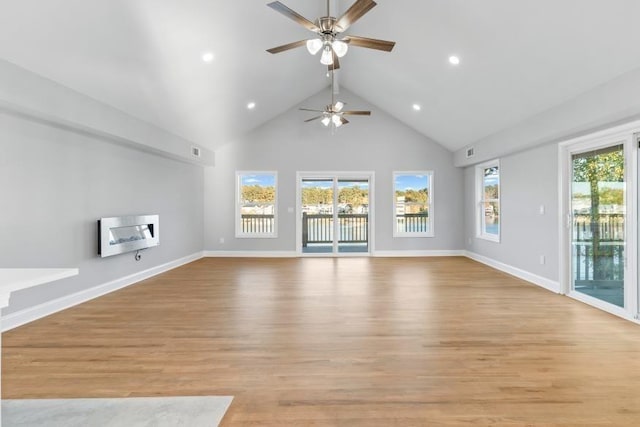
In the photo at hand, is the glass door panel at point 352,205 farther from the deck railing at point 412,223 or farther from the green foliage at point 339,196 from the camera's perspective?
the deck railing at point 412,223

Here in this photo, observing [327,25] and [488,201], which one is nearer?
[327,25]

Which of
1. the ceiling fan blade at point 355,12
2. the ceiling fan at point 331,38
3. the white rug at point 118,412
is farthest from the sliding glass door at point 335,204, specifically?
the white rug at point 118,412

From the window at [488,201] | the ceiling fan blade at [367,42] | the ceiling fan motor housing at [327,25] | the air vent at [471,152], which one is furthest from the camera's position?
the air vent at [471,152]

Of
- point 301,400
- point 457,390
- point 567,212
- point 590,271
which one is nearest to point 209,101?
point 301,400

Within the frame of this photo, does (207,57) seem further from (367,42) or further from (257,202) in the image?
(257,202)

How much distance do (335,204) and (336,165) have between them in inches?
37.6

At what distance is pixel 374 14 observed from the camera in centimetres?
451

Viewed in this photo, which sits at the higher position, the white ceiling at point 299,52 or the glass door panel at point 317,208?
the white ceiling at point 299,52

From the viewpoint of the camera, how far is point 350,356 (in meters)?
2.63

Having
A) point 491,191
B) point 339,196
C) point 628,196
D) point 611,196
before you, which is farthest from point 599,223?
point 339,196

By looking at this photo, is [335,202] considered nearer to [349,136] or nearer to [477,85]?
[349,136]

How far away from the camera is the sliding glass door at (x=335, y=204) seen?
8094mm

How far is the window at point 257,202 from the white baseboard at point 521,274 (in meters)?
4.77

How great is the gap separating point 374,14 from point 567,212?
3795 mm
